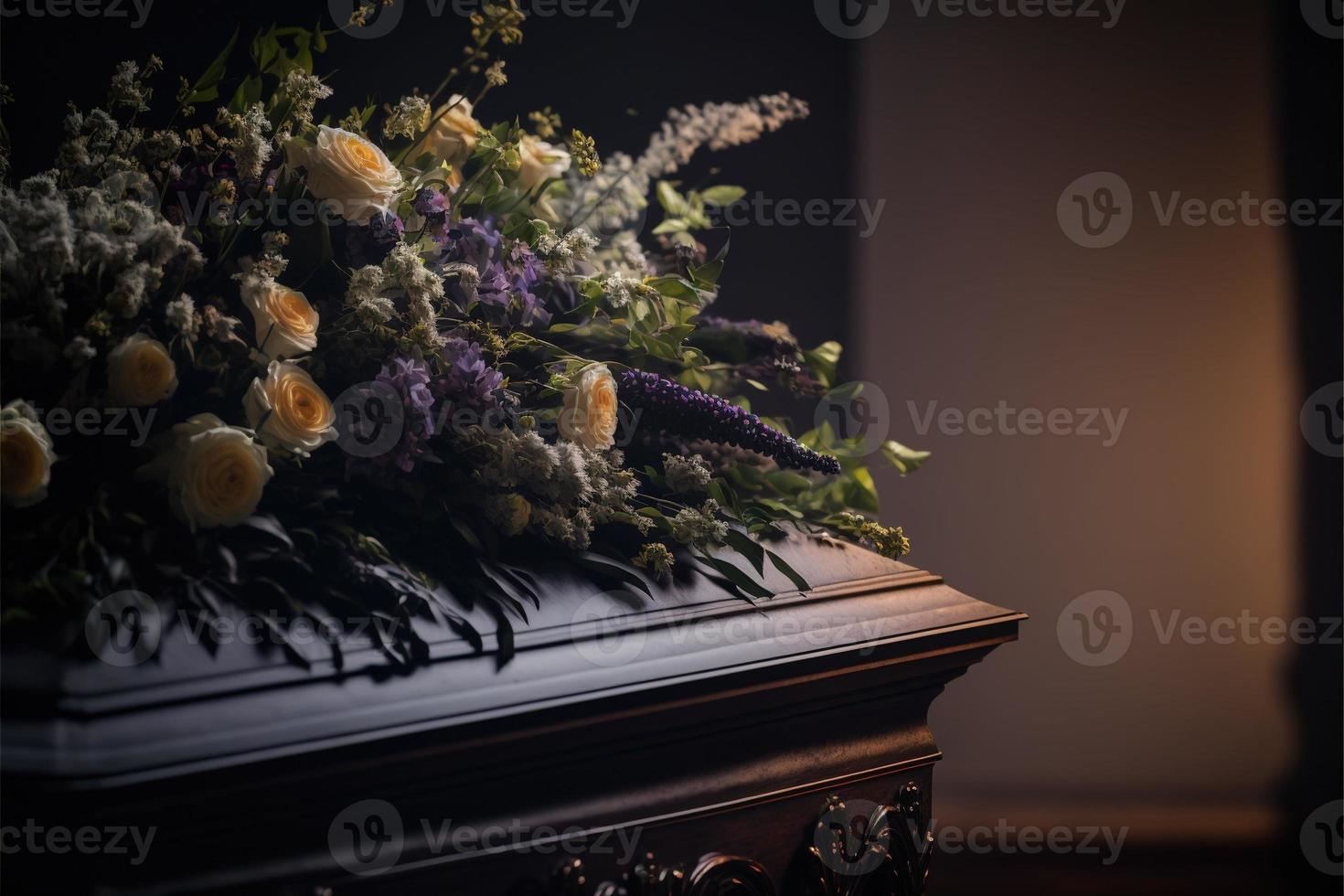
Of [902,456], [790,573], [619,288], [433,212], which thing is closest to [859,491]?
[902,456]

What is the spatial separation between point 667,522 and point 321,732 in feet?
1.59

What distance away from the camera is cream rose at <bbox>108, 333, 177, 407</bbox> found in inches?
34.1

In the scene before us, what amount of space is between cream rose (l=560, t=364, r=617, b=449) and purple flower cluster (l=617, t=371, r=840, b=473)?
7 cm

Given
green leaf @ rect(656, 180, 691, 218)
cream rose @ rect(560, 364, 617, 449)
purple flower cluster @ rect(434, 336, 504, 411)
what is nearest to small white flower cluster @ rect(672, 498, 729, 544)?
cream rose @ rect(560, 364, 617, 449)

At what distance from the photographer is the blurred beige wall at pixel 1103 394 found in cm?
297

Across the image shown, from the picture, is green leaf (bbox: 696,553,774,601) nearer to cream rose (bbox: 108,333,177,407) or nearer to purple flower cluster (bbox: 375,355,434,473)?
purple flower cluster (bbox: 375,355,434,473)

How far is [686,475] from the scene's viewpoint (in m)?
1.19

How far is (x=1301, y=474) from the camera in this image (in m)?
3.02

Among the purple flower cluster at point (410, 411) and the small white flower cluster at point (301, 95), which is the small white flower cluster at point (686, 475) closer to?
the purple flower cluster at point (410, 411)

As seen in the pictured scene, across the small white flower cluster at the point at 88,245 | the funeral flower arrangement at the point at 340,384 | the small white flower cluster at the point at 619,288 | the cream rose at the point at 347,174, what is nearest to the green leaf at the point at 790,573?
the funeral flower arrangement at the point at 340,384

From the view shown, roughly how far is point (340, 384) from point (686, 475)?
0.41m

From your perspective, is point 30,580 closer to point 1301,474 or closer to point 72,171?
point 72,171

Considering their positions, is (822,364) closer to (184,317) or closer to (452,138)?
(452,138)

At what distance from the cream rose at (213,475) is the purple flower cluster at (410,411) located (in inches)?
5.2
